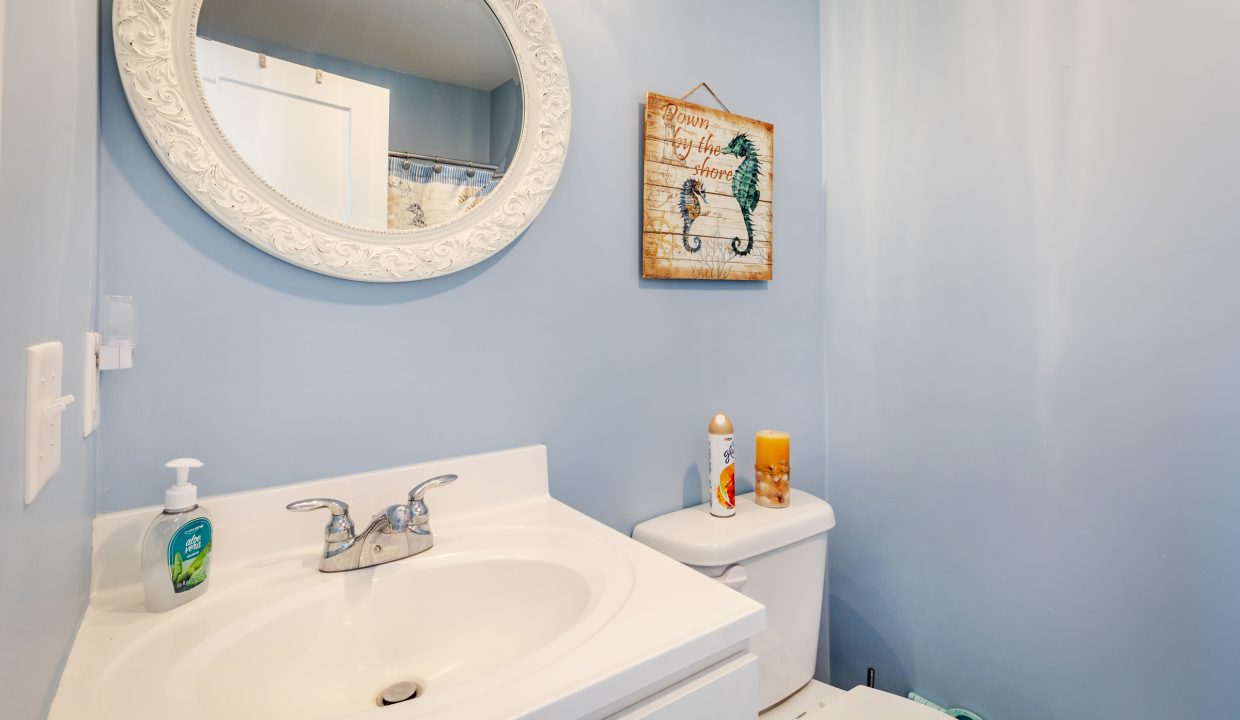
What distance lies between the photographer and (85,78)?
23.6 inches

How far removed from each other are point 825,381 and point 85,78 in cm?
143

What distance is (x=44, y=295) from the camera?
449 mm

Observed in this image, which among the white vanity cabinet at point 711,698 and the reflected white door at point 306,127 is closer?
the white vanity cabinet at point 711,698

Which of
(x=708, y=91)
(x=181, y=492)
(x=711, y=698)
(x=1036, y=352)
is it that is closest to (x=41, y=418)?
(x=181, y=492)

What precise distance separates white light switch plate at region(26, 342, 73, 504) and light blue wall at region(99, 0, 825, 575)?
0.27 metres

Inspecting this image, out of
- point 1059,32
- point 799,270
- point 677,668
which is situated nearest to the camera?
point 677,668

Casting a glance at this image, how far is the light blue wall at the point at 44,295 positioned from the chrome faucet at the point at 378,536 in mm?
230

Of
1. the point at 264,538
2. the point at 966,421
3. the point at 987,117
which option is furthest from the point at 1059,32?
the point at 264,538

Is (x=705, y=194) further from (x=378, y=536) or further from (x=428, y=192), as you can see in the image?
(x=378, y=536)

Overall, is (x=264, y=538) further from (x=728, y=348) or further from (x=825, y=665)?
(x=825, y=665)

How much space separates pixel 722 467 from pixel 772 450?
0.13 meters

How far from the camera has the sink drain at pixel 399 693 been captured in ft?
2.16

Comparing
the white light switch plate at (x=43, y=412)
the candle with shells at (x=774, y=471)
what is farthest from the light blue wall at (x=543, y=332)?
the white light switch plate at (x=43, y=412)

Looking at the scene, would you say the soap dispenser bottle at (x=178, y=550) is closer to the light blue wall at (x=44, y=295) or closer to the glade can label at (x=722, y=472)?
the light blue wall at (x=44, y=295)
